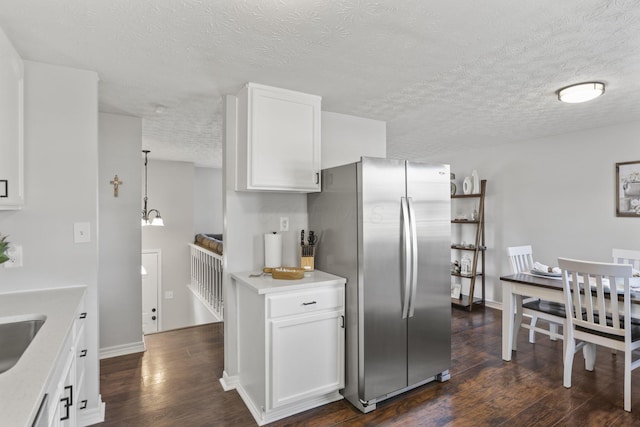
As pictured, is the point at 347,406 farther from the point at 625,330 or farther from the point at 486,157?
the point at 486,157

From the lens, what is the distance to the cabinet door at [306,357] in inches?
85.0

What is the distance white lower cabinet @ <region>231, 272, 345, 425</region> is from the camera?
2.15 meters

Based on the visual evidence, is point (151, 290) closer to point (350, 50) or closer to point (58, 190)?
point (58, 190)

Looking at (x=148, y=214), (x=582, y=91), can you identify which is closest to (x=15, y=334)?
(x=582, y=91)

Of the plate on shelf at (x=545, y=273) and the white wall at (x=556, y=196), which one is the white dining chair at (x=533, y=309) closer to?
the plate on shelf at (x=545, y=273)

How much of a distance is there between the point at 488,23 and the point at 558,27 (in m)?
0.38

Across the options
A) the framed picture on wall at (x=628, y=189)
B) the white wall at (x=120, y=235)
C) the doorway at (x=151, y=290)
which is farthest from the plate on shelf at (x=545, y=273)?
the doorway at (x=151, y=290)

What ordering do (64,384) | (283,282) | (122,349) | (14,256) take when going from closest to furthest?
1. (64,384)
2. (14,256)
3. (283,282)
4. (122,349)

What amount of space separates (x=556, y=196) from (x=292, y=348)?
12.5 ft

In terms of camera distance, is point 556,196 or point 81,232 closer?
point 81,232

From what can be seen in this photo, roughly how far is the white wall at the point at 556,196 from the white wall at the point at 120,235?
4.48 meters

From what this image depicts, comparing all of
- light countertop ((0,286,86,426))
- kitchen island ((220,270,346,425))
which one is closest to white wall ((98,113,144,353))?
light countertop ((0,286,86,426))

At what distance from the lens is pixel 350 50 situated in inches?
78.0

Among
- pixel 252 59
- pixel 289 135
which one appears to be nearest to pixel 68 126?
pixel 252 59
